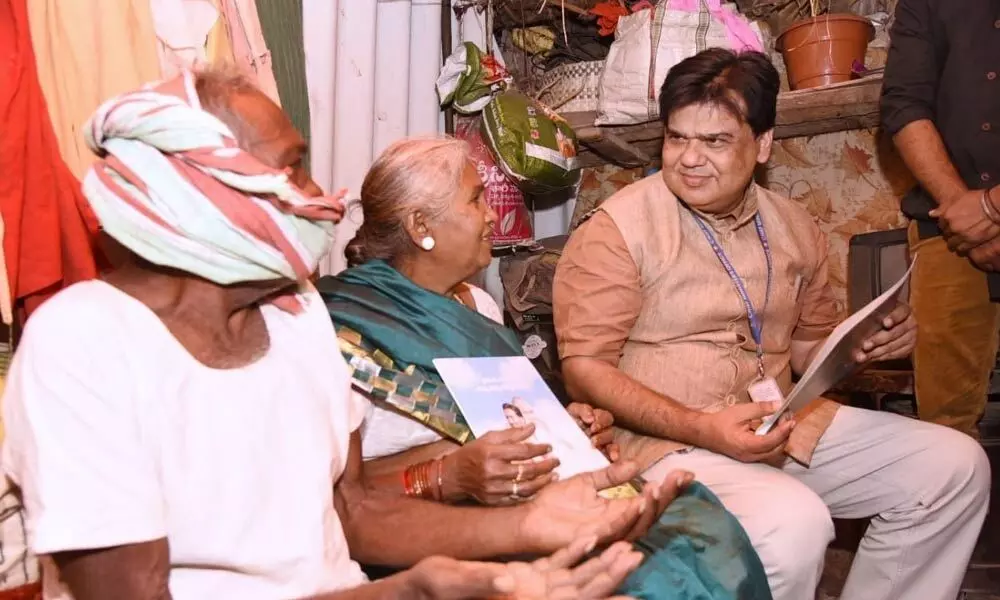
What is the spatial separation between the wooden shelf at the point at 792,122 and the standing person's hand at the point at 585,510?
182 cm

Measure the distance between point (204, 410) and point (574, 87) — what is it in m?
2.29

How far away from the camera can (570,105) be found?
10.0 ft

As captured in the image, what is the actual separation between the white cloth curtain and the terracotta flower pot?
120 centimetres

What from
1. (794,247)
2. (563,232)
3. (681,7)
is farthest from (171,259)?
(563,232)

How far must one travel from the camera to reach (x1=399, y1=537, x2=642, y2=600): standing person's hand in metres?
0.93

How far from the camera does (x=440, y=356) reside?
1.67 m

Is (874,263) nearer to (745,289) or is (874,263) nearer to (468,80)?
(745,289)

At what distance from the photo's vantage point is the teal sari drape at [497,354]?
1.42 meters

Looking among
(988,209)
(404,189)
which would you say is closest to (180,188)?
(404,189)

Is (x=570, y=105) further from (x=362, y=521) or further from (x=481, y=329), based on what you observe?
(x=362, y=521)

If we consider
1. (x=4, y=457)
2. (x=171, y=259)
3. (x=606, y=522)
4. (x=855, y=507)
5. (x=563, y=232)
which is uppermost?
(x=171, y=259)

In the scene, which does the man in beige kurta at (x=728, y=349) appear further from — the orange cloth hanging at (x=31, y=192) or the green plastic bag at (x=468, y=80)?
the orange cloth hanging at (x=31, y=192)

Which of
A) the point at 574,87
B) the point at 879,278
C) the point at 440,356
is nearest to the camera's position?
the point at 440,356

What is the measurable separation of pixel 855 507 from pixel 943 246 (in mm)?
803
